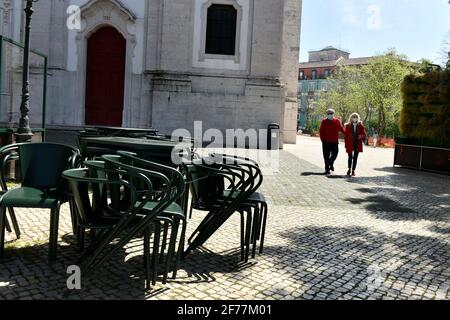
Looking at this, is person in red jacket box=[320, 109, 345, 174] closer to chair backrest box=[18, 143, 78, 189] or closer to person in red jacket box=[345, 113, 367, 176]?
person in red jacket box=[345, 113, 367, 176]

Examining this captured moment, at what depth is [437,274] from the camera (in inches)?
172

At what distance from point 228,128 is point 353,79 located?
159 feet

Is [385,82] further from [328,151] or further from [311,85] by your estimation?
[311,85]

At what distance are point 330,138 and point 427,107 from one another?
4.04 meters

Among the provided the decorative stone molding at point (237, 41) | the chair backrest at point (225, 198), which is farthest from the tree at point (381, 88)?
the chair backrest at point (225, 198)

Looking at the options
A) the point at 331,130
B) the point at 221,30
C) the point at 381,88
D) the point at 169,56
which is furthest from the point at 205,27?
the point at 381,88

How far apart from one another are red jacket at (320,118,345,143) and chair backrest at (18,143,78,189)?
9.14 m

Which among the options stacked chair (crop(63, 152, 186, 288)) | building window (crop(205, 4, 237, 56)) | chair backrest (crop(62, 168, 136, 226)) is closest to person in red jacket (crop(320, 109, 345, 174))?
building window (crop(205, 4, 237, 56))

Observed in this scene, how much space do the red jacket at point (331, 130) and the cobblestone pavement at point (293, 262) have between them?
16.2 feet

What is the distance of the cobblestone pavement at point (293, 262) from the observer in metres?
3.57

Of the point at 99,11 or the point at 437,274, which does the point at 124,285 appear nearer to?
the point at 437,274

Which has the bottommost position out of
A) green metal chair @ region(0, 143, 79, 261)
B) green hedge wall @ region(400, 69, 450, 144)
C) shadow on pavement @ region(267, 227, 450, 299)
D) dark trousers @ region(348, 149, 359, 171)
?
shadow on pavement @ region(267, 227, 450, 299)

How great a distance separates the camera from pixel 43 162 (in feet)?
15.0

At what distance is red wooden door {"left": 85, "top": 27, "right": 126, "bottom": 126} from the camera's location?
64.8 feet
